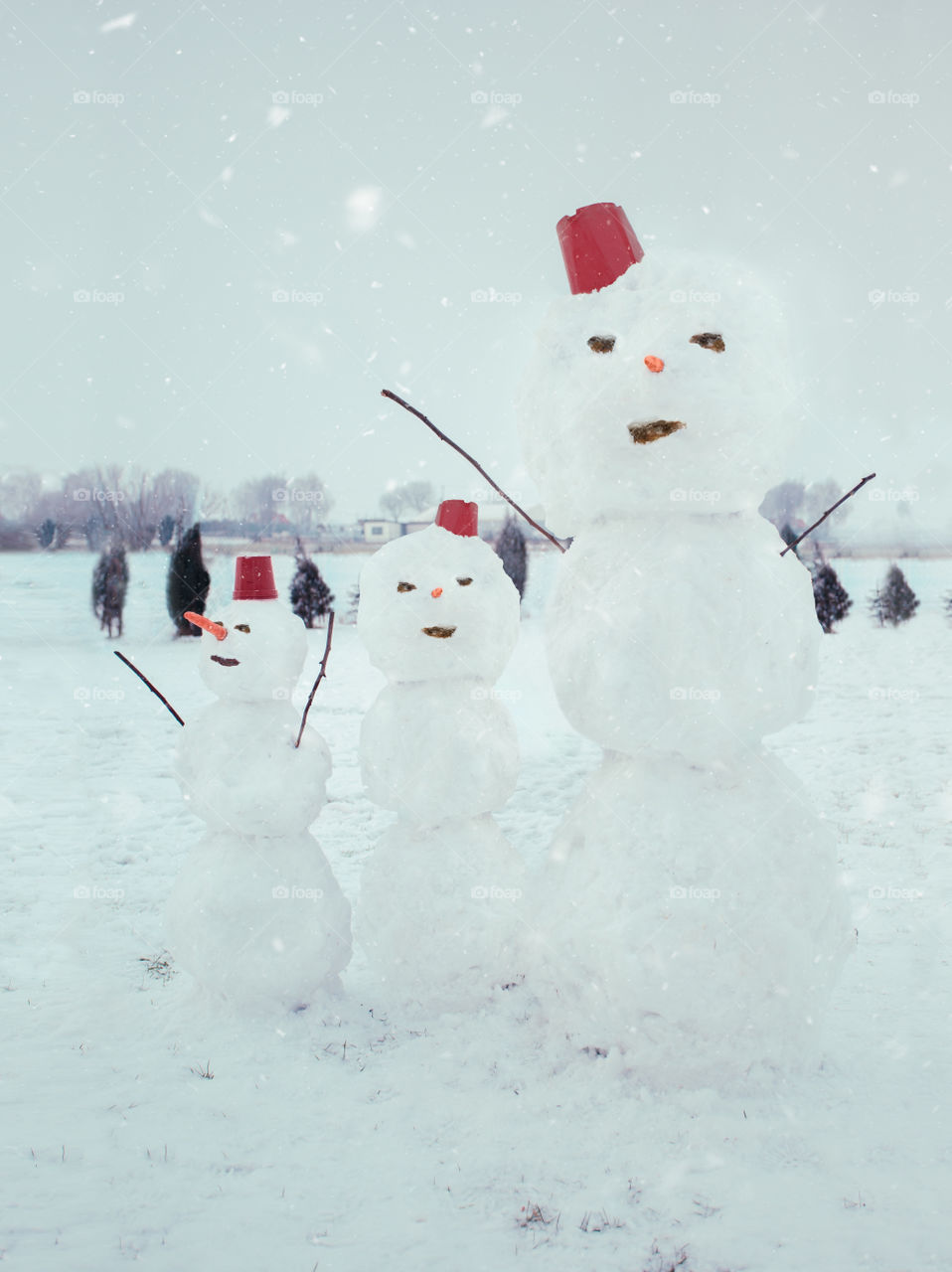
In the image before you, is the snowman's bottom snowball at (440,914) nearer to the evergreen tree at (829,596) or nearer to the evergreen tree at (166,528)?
the evergreen tree at (829,596)

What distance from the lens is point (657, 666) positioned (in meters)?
3.21

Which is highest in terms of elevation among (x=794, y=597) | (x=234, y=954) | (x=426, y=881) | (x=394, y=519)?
(x=394, y=519)

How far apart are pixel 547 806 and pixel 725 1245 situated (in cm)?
546

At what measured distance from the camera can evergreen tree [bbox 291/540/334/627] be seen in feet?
55.7

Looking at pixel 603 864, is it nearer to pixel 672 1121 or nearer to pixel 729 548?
pixel 672 1121

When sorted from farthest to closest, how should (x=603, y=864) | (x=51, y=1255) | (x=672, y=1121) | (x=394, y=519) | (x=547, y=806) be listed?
(x=394, y=519), (x=547, y=806), (x=603, y=864), (x=672, y=1121), (x=51, y=1255)

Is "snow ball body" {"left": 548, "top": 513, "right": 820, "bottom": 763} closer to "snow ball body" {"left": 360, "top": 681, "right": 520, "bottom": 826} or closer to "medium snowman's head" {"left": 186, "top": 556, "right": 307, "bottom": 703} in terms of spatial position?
"snow ball body" {"left": 360, "top": 681, "right": 520, "bottom": 826}

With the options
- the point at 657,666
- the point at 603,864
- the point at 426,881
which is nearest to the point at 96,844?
the point at 426,881

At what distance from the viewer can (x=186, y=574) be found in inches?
600

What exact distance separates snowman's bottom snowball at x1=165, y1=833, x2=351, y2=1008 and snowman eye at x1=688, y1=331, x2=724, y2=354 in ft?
9.73

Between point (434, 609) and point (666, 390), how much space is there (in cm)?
148

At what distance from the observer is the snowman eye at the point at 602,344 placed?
3246mm

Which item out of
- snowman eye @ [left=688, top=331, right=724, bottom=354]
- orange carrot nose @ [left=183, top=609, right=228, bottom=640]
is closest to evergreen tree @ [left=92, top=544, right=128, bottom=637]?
orange carrot nose @ [left=183, top=609, right=228, bottom=640]

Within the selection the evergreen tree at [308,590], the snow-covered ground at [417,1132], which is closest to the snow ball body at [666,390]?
the snow-covered ground at [417,1132]
